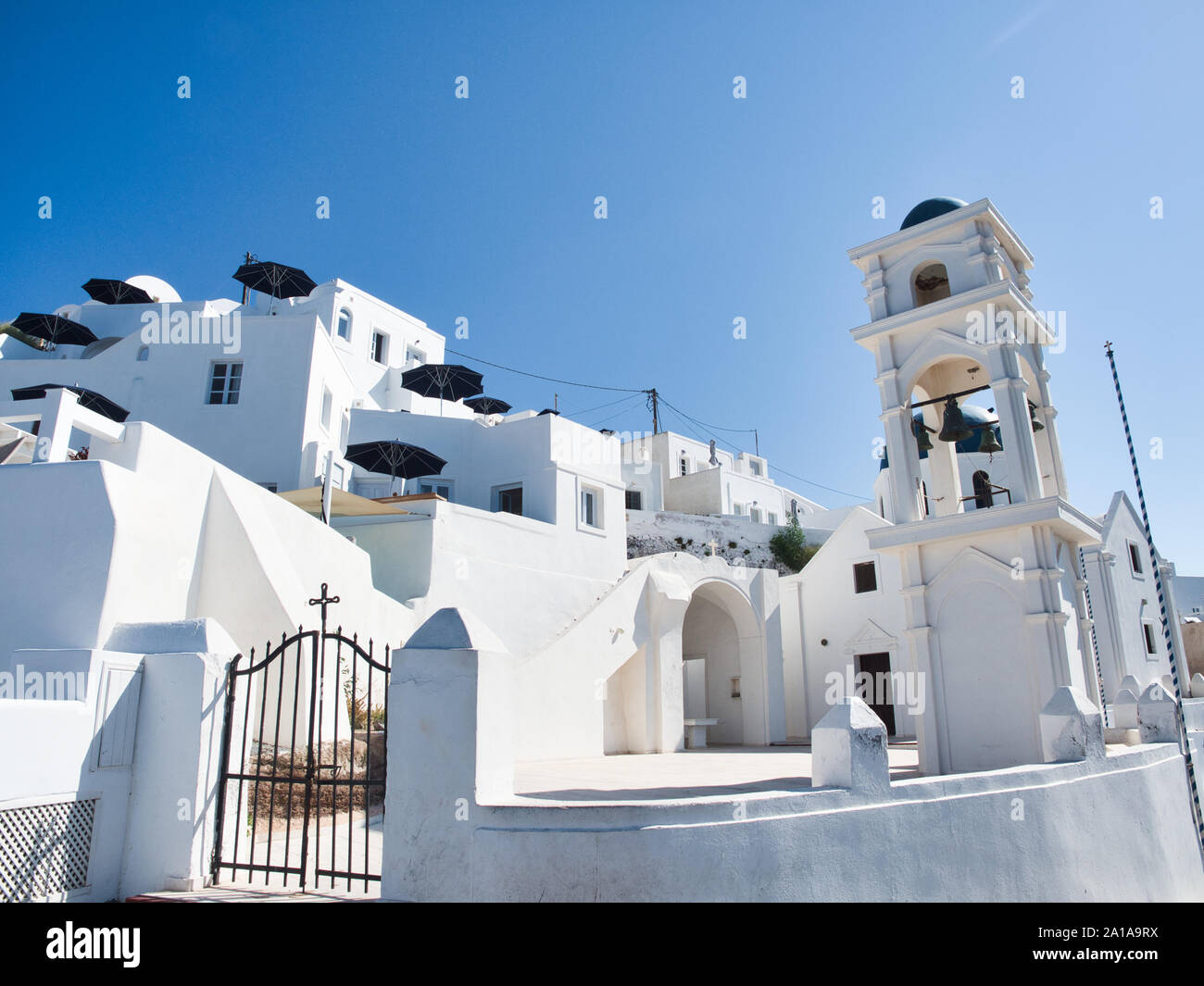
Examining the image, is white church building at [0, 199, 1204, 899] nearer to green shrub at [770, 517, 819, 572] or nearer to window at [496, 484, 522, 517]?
window at [496, 484, 522, 517]

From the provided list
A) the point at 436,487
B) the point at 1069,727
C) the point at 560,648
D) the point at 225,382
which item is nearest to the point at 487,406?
the point at 436,487

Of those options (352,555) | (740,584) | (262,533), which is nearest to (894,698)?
(740,584)

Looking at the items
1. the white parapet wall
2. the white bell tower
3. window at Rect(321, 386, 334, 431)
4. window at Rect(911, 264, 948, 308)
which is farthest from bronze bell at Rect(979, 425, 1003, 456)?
window at Rect(321, 386, 334, 431)

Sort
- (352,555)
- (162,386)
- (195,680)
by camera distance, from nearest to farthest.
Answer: (195,680) → (352,555) → (162,386)

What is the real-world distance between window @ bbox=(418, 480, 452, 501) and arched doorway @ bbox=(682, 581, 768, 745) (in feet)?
24.6

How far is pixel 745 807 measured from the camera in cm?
556

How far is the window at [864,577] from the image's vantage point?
862 inches

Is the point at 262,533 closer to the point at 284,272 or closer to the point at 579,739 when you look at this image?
the point at 579,739

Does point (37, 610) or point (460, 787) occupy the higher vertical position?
point (37, 610)

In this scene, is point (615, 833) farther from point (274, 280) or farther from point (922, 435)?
point (274, 280)

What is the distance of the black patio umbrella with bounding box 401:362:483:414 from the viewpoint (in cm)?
2527

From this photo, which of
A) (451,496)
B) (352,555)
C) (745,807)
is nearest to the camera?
(745,807)
